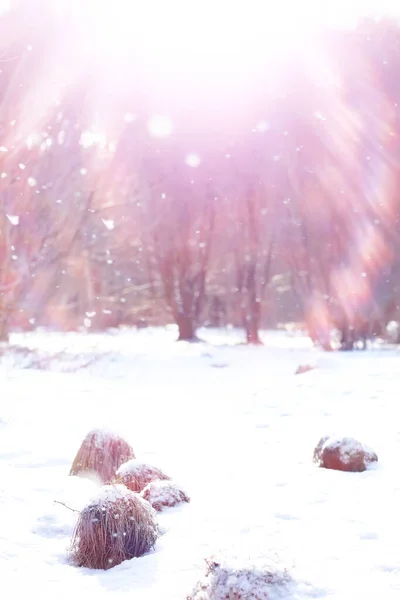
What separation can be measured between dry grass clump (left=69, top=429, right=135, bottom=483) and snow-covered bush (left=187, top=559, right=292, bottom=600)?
2.70 m

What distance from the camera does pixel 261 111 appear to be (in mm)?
20156

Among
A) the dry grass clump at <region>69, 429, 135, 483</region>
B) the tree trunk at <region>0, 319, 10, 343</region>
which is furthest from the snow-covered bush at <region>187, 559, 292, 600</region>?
the tree trunk at <region>0, 319, 10, 343</region>

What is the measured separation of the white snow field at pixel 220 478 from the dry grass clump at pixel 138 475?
29cm

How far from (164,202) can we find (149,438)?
14715 mm

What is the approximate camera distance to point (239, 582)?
323 centimetres

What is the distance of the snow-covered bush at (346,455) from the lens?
6047 millimetres

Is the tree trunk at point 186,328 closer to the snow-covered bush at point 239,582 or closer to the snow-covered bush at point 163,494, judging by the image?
the snow-covered bush at point 163,494

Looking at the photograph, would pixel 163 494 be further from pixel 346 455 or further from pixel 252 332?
pixel 252 332

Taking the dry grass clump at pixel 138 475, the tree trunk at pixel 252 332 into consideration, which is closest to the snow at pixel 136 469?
the dry grass clump at pixel 138 475

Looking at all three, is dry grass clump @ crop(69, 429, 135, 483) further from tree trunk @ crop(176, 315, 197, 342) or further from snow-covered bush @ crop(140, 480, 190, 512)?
tree trunk @ crop(176, 315, 197, 342)

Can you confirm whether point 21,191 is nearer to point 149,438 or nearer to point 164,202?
point 164,202

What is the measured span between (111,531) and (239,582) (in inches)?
44.8

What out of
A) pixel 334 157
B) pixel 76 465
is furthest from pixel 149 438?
pixel 334 157

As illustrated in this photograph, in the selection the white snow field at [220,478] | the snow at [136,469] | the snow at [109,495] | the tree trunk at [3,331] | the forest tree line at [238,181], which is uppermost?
the forest tree line at [238,181]
